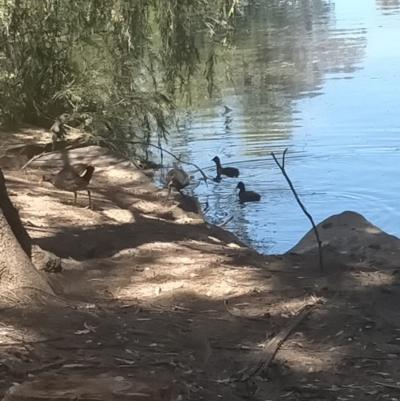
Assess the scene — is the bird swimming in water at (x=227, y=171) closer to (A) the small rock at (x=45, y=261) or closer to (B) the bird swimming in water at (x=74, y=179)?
(B) the bird swimming in water at (x=74, y=179)

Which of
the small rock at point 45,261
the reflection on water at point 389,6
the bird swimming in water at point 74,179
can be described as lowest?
the bird swimming in water at point 74,179

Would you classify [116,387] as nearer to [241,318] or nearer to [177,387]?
[177,387]

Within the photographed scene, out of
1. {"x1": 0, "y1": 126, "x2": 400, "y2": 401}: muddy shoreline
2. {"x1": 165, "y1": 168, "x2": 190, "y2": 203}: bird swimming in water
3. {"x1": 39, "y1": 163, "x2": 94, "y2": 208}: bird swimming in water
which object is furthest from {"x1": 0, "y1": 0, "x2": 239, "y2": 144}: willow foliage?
{"x1": 0, "y1": 126, "x2": 400, "y2": 401}: muddy shoreline

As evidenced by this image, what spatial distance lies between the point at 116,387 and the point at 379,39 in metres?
27.6

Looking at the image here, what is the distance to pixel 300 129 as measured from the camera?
1825 cm

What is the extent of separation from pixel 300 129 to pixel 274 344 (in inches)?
542

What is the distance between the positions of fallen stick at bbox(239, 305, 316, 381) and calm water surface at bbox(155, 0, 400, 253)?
19.4ft

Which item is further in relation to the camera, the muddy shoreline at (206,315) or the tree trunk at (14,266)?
the tree trunk at (14,266)

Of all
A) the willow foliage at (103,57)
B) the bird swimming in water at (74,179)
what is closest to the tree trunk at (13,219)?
the bird swimming in water at (74,179)

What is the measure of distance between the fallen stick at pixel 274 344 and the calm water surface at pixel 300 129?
5.90 meters

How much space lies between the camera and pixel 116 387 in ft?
10.3

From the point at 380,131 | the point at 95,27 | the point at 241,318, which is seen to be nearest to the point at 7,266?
the point at 241,318

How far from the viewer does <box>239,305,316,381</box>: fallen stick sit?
447 cm

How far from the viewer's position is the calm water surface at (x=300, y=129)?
13.4m
